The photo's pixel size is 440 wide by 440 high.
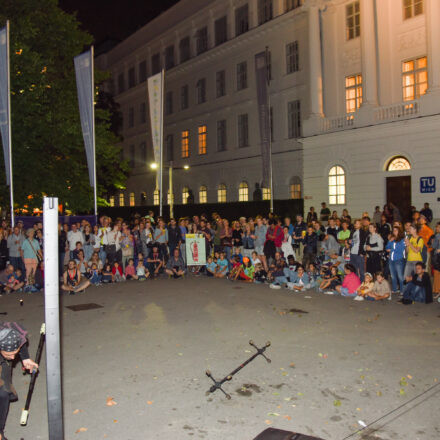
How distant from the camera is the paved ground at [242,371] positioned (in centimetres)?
532

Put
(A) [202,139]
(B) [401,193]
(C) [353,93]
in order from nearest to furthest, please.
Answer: (B) [401,193] < (C) [353,93] < (A) [202,139]

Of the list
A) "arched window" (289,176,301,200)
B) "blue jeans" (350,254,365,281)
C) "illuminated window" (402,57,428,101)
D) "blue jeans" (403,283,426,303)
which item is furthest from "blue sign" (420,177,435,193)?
"blue jeans" (403,283,426,303)

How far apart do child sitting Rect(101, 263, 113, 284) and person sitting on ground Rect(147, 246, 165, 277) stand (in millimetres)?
1539

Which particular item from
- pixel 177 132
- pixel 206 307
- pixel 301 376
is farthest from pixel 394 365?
pixel 177 132

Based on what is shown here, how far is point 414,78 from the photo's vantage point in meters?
24.8

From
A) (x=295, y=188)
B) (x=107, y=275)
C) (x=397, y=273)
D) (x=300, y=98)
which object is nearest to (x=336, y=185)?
(x=295, y=188)

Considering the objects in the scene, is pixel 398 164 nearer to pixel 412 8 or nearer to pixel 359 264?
pixel 412 8

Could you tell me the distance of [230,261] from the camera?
16.8 metres

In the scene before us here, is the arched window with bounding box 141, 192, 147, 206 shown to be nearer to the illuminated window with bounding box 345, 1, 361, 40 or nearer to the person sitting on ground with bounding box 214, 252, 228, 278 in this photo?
the illuminated window with bounding box 345, 1, 361, 40

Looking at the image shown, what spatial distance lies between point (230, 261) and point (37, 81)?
516 inches

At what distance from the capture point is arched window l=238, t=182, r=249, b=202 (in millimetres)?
36781

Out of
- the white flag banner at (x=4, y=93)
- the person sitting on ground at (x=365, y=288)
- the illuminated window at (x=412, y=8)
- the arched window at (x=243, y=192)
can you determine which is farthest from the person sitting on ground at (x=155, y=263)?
the arched window at (x=243, y=192)

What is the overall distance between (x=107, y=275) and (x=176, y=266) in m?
2.41

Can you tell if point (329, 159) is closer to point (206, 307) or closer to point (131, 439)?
point (206, 307)
